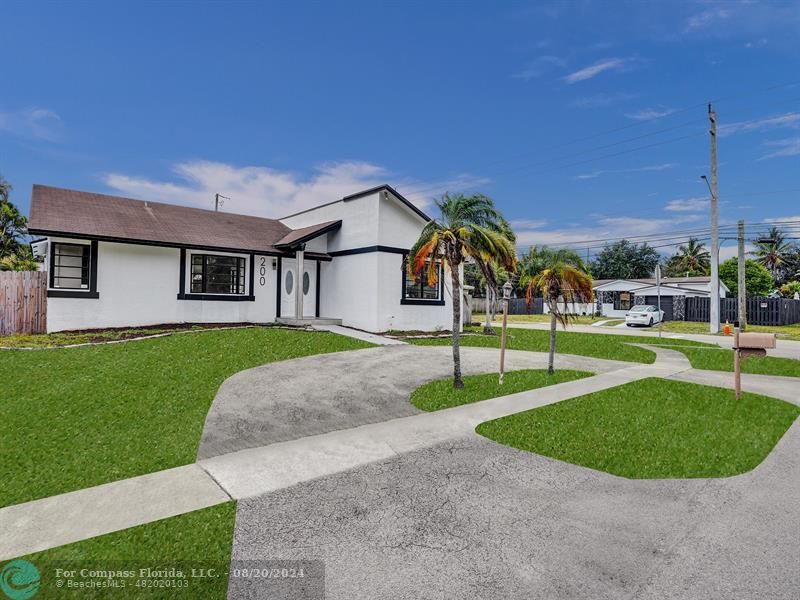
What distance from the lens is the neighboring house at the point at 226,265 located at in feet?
49.1

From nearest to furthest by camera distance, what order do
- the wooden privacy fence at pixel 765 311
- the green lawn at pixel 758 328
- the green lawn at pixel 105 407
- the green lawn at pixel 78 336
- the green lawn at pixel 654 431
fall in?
1. the green lawn at pixel 105 407
2. the green lawn at pixel 654 431
3. the green lawn at pixel 78 336
4. the green lawn at pixel 758 328
5. the wooden privacy fence at pixel 765 311

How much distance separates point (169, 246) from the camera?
16.4 m

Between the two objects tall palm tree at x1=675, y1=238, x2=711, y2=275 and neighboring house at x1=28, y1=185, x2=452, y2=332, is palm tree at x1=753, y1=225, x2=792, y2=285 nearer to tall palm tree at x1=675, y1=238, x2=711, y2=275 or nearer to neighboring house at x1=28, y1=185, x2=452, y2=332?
tall palm tree at x1=675, y1=238, x2=711, y2=275

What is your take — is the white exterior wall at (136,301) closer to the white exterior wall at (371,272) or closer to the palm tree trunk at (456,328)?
the white exterior wall at (371,272)

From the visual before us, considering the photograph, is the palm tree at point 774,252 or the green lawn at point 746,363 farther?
the palm tree at point 774,252

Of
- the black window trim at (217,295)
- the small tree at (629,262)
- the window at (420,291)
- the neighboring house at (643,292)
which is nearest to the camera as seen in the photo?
the black window trim at (217,295)

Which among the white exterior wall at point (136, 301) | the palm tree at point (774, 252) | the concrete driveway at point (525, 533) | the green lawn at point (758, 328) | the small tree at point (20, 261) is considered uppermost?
the palm tree at point (774, 252)

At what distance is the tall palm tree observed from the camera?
6219cm

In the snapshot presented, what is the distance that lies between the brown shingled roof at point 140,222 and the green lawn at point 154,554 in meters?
13.9

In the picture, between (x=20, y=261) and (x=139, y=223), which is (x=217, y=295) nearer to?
(x=139, y=223)

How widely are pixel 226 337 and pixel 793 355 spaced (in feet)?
68.7

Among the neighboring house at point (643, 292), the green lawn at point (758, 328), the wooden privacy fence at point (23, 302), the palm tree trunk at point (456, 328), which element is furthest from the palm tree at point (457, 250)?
the neighboring house at point (643, 292)

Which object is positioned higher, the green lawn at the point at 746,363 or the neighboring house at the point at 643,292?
the neighboring house at the point at 643,292

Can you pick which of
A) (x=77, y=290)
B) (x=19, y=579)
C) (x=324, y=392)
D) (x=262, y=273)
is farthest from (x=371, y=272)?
(x=19, y=579)
